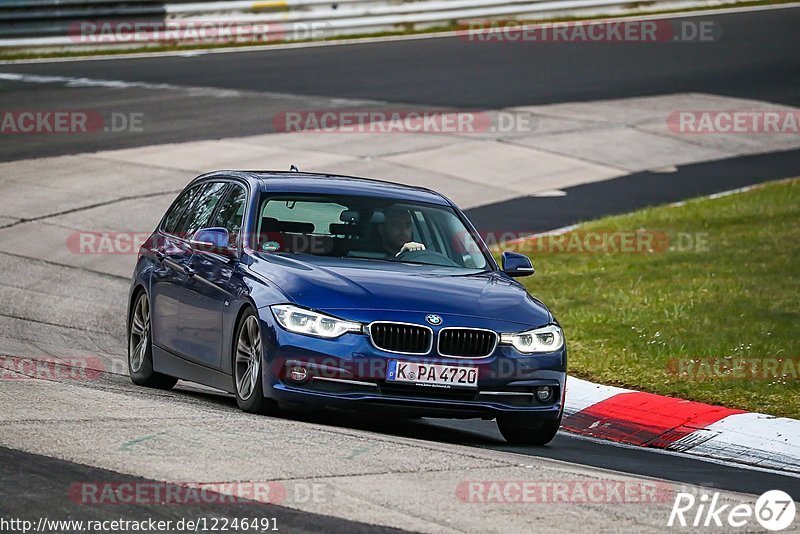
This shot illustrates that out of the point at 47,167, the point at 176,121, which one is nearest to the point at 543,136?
the point at 176,121

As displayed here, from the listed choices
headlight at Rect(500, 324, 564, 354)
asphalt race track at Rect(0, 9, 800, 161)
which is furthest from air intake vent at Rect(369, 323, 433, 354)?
asphalt race track at Rect(0, 9, 800, 161)

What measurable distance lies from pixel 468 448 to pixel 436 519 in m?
2.24

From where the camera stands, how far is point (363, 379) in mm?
8711

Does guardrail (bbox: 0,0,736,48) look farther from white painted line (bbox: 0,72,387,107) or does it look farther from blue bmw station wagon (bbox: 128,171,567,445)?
blue bmw station wagon (bbox: 128,171,567,445)

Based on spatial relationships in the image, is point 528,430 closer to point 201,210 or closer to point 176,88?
point 201,210

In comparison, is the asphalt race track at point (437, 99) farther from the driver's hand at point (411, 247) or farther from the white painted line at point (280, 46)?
the driver's hand at point (411, 247)

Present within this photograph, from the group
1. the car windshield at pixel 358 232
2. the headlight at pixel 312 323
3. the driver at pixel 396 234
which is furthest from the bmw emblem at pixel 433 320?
the driver at pixel 396 234

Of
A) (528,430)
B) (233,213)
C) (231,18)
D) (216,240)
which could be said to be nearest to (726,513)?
(528,430)

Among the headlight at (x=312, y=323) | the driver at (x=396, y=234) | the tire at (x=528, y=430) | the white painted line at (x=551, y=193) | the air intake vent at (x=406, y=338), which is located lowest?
the white painted line at (x=551, y=193)

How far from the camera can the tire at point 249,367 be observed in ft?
29.5

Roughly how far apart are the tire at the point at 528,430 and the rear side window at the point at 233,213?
84.8 inches

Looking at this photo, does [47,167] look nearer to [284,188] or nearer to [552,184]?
[552,184]

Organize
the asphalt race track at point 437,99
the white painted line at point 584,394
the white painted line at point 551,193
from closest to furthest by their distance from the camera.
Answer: the asphalt race track at point 437,99
the white painted line at point 584,394
the white painted line at point 551,193

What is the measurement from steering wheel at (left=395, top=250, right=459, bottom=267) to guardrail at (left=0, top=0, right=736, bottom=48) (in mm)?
22994
